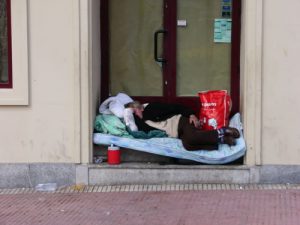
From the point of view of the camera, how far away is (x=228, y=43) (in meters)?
8.47

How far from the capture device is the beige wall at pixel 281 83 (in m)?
7.70

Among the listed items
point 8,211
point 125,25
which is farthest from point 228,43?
point 8,211

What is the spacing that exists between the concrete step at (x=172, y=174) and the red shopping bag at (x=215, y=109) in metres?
0.58

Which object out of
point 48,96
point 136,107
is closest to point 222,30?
Result: point 136,107

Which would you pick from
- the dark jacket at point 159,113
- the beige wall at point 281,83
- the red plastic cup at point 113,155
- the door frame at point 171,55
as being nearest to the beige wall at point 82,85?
the beige wall at point 281,83

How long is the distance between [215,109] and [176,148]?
730 millimetres

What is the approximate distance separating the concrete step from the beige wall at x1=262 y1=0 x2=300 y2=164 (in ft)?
1.26

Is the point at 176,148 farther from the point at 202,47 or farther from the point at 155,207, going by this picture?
the point at 202,47

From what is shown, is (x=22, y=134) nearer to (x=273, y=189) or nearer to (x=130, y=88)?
(x=130, y=88)

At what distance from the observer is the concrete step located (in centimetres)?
785

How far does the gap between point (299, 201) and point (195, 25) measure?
272 cm

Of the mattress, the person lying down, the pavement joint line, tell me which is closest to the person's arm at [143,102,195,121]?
the person lying down

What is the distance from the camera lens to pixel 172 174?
310 inches

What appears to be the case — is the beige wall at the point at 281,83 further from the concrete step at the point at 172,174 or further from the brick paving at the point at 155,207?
the brick paving at the point at 155,207
